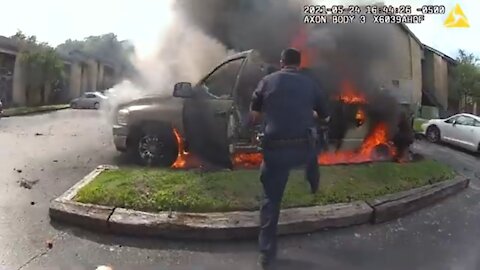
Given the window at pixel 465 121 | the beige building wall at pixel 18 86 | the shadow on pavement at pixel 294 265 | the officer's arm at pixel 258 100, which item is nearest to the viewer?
the shadow on pavement at pixel 294 265

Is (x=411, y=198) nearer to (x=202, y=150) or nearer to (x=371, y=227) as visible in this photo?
(x=371, y=227)

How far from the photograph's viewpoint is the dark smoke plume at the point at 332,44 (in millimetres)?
8109

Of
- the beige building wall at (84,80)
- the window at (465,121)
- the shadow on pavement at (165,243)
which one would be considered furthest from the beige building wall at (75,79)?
the shadow on pavement at (165,243)

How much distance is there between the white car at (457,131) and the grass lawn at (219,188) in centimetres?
778

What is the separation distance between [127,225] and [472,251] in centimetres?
322

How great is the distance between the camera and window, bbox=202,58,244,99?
22.6 ft

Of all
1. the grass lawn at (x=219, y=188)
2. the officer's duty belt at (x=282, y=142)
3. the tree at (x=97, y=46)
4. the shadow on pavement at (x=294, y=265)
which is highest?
the tree at (x=97, y=46)

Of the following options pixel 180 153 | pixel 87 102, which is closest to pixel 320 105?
pixel 180 153

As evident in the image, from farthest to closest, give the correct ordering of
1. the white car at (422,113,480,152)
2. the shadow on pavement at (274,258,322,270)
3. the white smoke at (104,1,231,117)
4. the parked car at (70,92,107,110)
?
1. the parked car at (70,92,107,110)
2. the white car at (422,113,480,152)
3. the white smoke at (104,1,231,117)
4. the shadow on pavement at (274,258,322,270)

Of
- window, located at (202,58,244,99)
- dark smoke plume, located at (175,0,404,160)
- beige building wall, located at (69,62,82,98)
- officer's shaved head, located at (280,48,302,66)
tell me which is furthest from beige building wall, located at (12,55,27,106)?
officer's shaved head, located at (280,48,302,66)

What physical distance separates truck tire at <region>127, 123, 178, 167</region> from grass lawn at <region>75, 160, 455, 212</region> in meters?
1.22

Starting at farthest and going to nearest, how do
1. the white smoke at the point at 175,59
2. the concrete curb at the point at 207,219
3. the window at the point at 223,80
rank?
the white smoke at the point at 175,59
the window at the point at 223,80
the concrete curb at the point at 207,219

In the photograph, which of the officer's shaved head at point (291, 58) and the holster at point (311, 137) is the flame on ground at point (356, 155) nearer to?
the holster at point (311, 137)

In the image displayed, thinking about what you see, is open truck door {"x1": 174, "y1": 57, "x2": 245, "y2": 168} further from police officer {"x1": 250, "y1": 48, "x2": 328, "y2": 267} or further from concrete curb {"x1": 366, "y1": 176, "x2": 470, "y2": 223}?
police officer {"x1": 250, "y1": 48, "x2": 328, "y2": 267}
